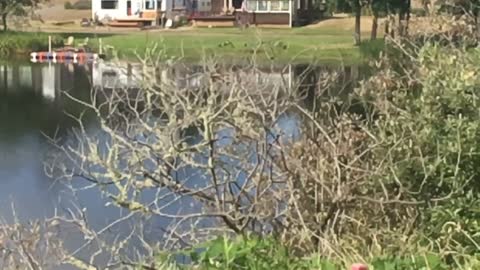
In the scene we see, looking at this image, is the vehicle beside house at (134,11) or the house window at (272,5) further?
the vehicle beside house at (134,11)

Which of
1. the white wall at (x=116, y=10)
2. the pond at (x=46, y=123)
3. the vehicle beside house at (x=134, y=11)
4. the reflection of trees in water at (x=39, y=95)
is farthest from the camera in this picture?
the white wall at (x=116, y=10)

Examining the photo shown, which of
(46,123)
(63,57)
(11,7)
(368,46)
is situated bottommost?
(63,57)

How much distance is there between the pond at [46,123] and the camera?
6.36 m

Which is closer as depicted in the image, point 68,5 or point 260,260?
point 260,260

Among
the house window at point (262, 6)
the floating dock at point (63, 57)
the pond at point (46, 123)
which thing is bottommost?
the floating dock at point (63, 57)

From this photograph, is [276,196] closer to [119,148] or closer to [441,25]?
[119,148]

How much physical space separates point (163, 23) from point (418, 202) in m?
39.6

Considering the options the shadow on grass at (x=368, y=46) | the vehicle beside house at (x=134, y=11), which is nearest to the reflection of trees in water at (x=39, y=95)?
the shadow on grass at (x=368, y=46)

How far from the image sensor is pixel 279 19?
43.6 m

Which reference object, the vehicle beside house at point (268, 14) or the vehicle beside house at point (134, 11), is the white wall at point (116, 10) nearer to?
the vehicle beside house at point (134, 11)

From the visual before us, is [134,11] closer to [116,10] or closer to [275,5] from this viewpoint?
[116,10]

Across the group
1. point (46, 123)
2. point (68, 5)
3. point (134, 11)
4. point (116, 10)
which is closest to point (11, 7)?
point (134, 11)

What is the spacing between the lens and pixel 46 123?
1603cm

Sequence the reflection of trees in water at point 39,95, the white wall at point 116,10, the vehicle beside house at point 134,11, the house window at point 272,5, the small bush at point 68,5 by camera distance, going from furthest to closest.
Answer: the small bush at point 68,5 < the white wall at point 116,10 < the vehicle beside house at point 134,11 < the house window at point 272,5 < the reflection of trees in water at point 39,95
